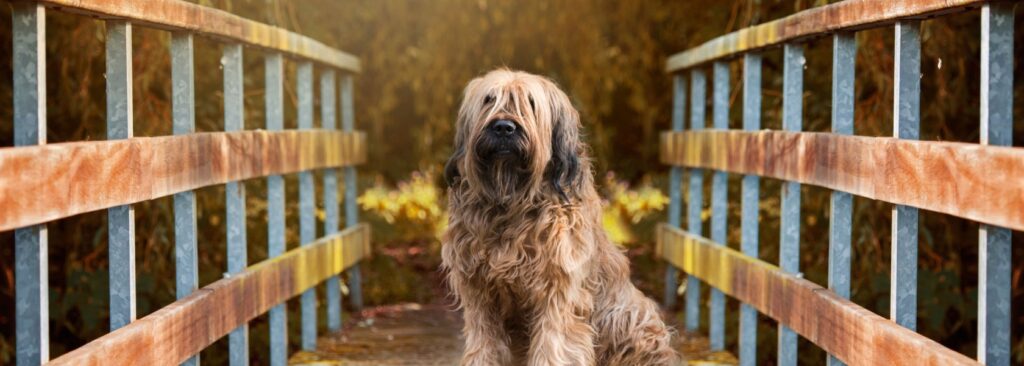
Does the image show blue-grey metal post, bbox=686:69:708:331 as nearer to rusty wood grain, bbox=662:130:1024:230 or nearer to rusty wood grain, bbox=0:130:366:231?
rusty wood grain, bbox=662:130:1024:230

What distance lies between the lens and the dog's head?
13.6 ft

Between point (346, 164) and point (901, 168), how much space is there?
13.7 feet

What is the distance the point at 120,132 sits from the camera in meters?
3.52

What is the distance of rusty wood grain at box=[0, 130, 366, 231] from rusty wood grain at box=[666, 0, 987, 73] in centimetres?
195

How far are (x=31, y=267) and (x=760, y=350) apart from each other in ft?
19.3

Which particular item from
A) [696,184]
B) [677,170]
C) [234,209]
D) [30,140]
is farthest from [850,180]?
[677,170]

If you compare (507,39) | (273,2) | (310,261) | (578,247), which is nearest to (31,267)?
(578,247)

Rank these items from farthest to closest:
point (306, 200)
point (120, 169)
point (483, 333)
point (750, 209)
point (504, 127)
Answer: point (306, 200)
point (750, 209)
point (483, 333)
point (504, 127)
point (120, 169)

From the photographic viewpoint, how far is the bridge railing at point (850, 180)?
2.87m

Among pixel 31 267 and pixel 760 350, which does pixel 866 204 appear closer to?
pixel 760 350

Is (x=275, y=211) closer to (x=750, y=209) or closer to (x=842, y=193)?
(x=750, y=209)

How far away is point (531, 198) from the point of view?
436 centimetres

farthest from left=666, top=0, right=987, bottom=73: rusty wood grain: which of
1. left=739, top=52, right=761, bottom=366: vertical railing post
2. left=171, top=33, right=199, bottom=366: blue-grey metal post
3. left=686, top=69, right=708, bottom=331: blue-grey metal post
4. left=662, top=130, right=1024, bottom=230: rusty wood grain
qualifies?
left=171, top=33, right=199, bottom=366: blue-grey metal post

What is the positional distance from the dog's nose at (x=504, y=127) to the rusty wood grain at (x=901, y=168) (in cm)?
101
